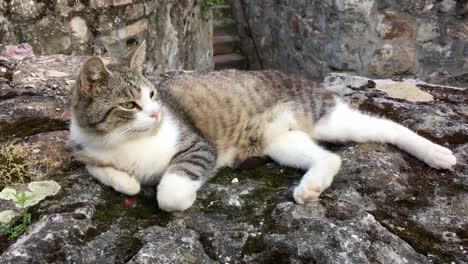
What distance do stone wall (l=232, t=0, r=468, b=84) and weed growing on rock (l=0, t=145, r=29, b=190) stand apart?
4.26 m

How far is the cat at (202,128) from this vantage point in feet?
7.20

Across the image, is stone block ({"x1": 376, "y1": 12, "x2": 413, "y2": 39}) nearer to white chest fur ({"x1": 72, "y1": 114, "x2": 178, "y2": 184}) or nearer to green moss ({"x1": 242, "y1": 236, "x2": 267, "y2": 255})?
white chest fur ({"x1": 72, "y1": 114, "x2": 178, "y2": 184})

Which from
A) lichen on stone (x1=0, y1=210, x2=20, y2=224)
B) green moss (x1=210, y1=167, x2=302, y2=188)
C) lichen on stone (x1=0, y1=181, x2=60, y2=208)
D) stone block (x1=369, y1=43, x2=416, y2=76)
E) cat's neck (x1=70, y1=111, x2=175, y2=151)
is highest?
cat's neck (x1=70, y1=111, x2=175, y2=151)

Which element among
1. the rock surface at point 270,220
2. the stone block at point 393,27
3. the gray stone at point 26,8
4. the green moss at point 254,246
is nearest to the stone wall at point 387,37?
the stone block at point 393,27

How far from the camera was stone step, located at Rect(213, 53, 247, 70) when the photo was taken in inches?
336

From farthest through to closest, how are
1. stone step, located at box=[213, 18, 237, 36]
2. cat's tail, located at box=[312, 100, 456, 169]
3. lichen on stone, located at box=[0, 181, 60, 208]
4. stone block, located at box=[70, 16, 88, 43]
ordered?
1. stone step, located at box=[213, 18, 237, 36]
2. stone block, located at box=[70, 16, 88, 43]
3. cat's tail, located at box=[312, 100, 456, 169]
4. lichen on stone, located at box=[0, 181, 60, 208]

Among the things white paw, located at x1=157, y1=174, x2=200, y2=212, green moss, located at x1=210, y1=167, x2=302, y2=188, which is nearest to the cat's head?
white paw, located at x1=157, y1=174, x2=200, y2=212

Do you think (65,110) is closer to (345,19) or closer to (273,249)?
(273,249)

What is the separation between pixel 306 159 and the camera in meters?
2.51

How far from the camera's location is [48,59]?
3490 mm

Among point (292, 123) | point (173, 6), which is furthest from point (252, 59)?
point (292, 123)

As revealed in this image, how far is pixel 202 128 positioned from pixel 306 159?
65cm

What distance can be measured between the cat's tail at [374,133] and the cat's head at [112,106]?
1053 millimetres

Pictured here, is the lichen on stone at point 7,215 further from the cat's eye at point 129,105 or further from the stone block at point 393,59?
the stone block at point 393,59
